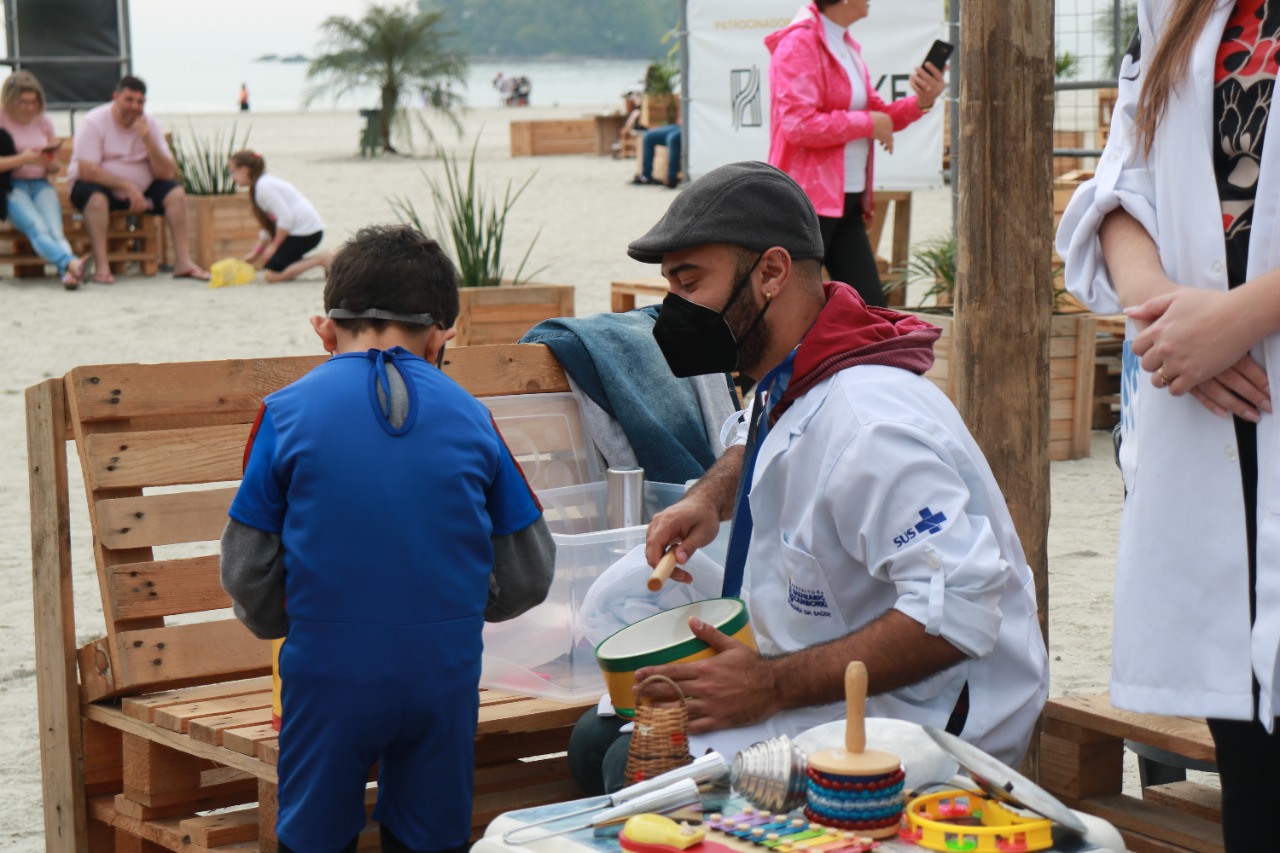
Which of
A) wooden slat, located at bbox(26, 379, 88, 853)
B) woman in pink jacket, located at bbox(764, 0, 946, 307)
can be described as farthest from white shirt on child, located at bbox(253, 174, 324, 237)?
wooden slat, located at bbox(26, 379, 88, 853)

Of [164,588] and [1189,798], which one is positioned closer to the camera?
[1189,798]

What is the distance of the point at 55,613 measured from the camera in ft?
11.5

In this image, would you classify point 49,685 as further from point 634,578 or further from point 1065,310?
point 1065,310

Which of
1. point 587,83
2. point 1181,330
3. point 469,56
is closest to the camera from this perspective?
point 1181,330

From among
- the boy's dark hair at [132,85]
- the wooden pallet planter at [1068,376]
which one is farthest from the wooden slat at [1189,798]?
the boy's dark hair at [132,85]

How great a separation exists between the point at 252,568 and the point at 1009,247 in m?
1.86

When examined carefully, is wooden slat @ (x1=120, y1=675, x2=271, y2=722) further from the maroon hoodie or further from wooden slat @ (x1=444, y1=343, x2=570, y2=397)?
the maroon hoodie

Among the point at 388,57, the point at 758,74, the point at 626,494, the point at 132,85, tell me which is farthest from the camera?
the point at 388,57

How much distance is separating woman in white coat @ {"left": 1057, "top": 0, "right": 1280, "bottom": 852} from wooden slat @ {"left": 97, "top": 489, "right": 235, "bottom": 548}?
2035 mm

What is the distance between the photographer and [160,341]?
432 inches

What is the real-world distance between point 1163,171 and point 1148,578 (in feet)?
1.77

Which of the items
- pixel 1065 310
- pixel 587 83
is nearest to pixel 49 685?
pixel 1065 310

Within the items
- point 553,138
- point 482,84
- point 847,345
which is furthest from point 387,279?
point 482,84

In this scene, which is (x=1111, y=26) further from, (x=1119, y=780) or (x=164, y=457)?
(x=164, y=457)
